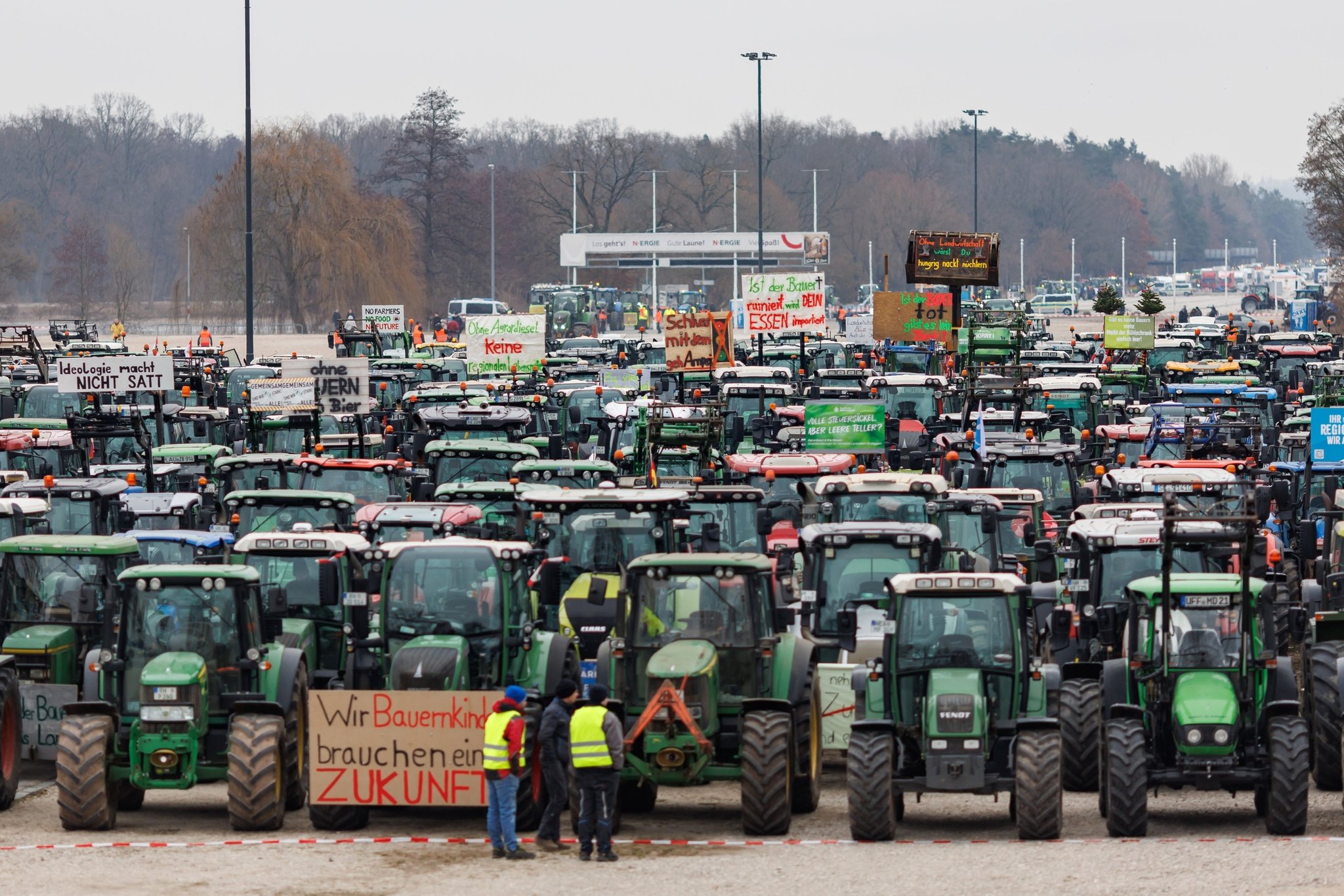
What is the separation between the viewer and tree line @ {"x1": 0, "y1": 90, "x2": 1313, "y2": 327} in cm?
9731

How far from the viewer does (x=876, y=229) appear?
163750 millimetres

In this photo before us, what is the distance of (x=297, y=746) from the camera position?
16797 millimetres

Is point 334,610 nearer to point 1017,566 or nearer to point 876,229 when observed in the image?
point 1017,566

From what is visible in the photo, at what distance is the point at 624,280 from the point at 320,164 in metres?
40.2

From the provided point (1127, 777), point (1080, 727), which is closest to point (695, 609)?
point (1080, 727)

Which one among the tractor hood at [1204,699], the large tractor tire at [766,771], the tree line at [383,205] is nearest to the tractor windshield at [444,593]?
the large tractor tire at [766,771]

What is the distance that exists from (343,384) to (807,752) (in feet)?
60.2

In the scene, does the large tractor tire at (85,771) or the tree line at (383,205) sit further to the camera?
the tree line at (383,205)

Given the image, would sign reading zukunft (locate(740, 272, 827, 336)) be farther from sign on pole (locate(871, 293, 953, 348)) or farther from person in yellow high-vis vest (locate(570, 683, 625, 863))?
person in yellow high-vis vest (locate(570, 683, 625, 863))

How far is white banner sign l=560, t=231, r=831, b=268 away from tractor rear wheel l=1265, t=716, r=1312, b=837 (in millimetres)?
95734

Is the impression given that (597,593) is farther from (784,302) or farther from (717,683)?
(784,302)

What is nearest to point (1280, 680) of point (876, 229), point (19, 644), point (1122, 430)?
point (19, 644)

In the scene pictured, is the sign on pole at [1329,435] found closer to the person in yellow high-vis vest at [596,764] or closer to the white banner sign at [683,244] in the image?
the person in yellow high-vis vest at [596,764]

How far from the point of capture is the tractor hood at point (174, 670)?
1595 centimetres
